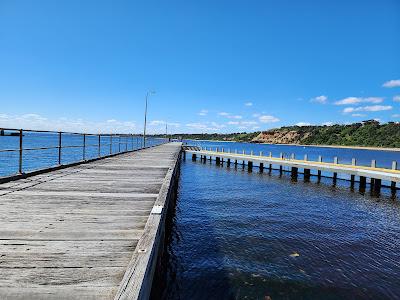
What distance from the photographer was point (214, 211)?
1368cm

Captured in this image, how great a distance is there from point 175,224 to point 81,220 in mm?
6751

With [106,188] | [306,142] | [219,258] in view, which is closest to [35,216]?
[106,188]

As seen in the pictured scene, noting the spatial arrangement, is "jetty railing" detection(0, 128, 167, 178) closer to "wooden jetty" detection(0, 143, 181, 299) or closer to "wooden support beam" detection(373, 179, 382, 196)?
"wooden jetty" detection(0, 143, 181, 299)

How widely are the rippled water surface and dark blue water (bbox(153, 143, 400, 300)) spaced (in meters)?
0.02

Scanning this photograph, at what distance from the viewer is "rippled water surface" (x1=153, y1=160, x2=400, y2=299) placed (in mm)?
6543

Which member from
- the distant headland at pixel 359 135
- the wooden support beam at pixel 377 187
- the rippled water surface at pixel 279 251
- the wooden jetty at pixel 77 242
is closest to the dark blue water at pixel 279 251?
the rippled water surface at pixel 279 251

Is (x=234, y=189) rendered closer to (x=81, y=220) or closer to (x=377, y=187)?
(x=377, y=187)

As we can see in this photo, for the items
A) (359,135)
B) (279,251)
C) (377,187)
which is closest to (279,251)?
(279,251)

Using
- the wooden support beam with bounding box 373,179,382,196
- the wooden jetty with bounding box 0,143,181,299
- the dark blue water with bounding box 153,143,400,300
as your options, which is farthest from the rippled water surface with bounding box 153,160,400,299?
the wooden support beam with bounding box 373,179,382,196

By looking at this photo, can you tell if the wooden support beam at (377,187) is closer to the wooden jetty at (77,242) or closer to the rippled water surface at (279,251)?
the rippled water surface at (279,251)

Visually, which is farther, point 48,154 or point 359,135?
point 359,135

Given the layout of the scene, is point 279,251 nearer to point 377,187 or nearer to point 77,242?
point 77,242

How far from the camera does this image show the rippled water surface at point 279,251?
654cm

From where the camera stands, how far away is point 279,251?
8680mm
